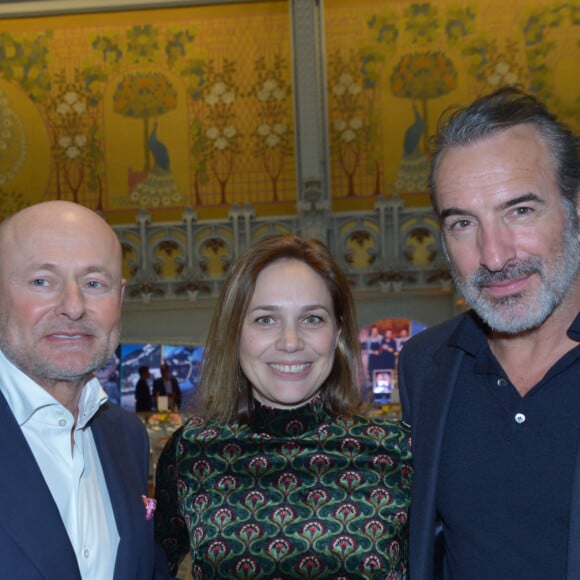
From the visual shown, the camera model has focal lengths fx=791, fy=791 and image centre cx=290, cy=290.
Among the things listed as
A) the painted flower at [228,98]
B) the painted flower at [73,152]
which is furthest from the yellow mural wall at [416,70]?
the painted flower at [73,152]

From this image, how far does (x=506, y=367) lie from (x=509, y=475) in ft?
0.87

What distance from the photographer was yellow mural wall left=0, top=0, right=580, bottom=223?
703 centimetres

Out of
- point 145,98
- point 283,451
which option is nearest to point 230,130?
point 145,98

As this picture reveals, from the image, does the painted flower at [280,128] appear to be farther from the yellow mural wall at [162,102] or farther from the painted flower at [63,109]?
the painted flower at [63,109]

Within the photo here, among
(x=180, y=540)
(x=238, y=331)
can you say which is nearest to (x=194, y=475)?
(x=180, y=540)

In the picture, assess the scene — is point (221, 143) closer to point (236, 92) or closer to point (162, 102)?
point (236, 92)

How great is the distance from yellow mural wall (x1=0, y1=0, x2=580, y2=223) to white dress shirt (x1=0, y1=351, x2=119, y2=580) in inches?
219

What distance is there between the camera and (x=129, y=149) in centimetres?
729

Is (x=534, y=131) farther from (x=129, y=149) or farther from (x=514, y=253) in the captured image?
(x=129, y=149)

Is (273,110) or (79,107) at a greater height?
(79,107)

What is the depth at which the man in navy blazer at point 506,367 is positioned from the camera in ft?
5.50

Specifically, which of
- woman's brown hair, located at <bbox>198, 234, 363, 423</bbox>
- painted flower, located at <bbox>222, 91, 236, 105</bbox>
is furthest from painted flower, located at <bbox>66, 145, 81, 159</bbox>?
woman's brown hair, located at <bbox>198, 234, 363, 423</bbox>

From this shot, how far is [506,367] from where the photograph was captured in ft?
6.09

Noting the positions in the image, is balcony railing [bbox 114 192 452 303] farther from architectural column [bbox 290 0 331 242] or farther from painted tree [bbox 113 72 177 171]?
painted tree [bbox 113 72 177 171]
